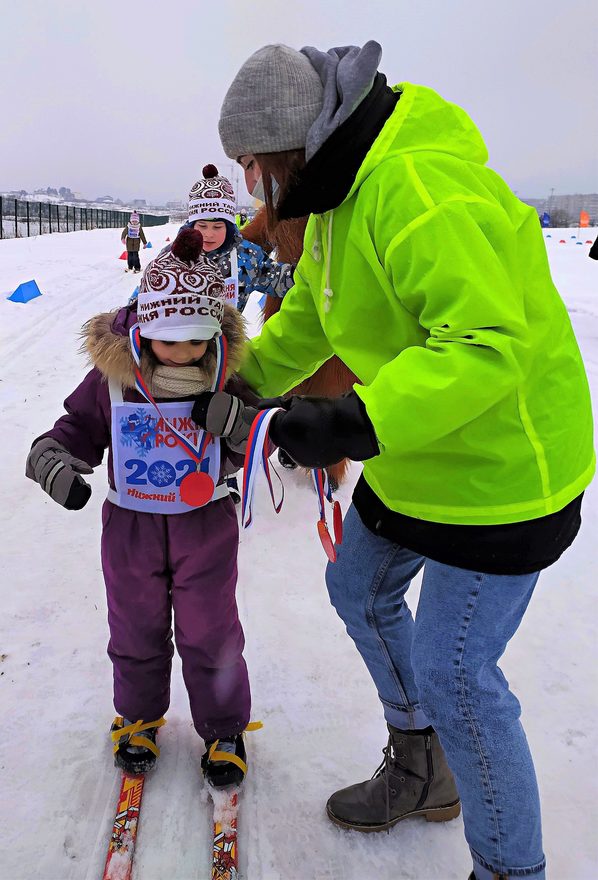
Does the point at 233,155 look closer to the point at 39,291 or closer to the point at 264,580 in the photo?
the point at 264,580

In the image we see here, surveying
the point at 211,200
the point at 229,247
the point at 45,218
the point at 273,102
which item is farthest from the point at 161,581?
the point at 45,218

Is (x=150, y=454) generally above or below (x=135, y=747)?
above

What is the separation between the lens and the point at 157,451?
163 centimetres

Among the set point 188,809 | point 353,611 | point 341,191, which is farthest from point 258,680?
point 341,191

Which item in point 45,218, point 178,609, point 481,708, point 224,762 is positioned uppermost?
point 481,708

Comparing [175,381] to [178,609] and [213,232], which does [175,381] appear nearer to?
[178,609]

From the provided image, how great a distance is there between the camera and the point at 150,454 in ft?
5.34

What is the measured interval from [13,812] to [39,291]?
8.39m

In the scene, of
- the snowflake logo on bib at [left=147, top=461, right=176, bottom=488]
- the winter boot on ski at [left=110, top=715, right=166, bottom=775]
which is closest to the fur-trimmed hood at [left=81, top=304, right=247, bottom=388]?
the snowflake logo on bib at [left=147, top=461, right=176, bottom=488]

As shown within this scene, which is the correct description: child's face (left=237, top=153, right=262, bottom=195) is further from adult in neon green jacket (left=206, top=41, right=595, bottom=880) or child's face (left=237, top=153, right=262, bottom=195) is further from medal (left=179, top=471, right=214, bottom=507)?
medal (left=179, top=471, right=214, bottom=507)

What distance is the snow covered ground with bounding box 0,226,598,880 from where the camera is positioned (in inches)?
61.5

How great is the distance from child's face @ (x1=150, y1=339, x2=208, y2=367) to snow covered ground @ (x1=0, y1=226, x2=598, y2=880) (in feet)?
3.72

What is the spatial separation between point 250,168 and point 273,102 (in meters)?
0.14

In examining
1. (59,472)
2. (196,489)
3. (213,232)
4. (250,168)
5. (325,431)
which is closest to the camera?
(325,431)
